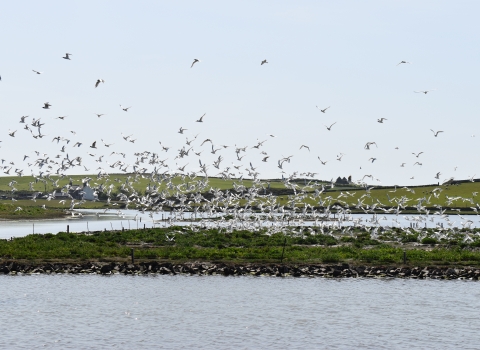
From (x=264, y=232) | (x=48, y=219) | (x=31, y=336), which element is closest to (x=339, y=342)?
(x=31, y=336)

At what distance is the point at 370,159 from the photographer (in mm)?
71000

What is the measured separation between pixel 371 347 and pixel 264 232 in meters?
49.9

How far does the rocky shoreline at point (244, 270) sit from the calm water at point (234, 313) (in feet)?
4.80

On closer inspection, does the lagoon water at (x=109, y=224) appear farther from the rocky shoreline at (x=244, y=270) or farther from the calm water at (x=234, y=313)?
the calm water at (x=234, y=313)

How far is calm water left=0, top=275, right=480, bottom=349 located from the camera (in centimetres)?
3394

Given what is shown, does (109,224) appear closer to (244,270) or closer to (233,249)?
(233,249)

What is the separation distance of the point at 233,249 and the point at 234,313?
2101 centimetres

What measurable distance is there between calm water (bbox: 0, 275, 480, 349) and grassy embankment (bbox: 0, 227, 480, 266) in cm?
601

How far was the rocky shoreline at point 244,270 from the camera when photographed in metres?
51.9

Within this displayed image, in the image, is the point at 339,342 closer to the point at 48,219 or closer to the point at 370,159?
the point at 370,159

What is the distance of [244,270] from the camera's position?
174 ft

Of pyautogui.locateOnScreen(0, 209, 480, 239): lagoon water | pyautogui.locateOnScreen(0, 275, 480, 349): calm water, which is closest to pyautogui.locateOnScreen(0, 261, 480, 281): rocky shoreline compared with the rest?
pyautogui.locateOnScreen(0, 275, 480, 349): calm water

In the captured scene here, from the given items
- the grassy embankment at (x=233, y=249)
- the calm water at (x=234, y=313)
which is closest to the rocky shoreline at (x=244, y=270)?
the calm water at (x=234, y=313)

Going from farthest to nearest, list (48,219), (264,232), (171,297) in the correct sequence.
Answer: (48,219)
(264,232)
(171,297)
